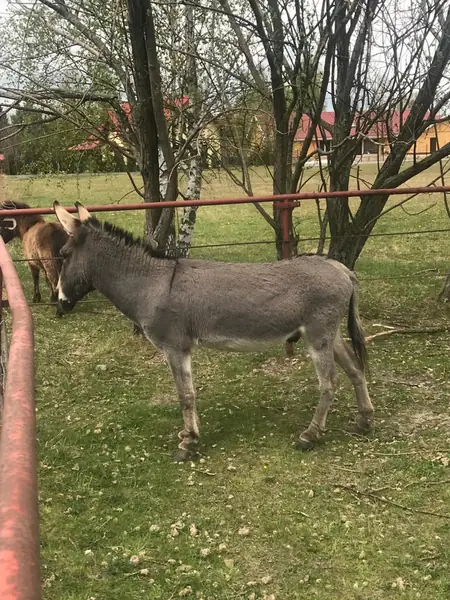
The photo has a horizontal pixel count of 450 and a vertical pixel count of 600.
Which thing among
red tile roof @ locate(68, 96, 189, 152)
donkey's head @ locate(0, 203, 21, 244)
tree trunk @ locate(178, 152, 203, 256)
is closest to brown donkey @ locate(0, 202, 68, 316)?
donkey's head @ locate(0, 203, 21, 244)

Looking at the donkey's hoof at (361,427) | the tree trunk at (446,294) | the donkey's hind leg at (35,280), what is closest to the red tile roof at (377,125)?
the tree trunk at (446,294)

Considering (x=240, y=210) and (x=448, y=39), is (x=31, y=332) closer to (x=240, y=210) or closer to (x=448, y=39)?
(x=448, y=39)

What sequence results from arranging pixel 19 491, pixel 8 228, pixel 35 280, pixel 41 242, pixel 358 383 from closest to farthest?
pixel 19 491, pixel 358 383, pixel 41 242, pixel 35 280, pixel 8 228

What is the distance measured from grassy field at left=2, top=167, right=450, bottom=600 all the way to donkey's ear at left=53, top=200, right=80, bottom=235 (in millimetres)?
1496

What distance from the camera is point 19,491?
0.83m

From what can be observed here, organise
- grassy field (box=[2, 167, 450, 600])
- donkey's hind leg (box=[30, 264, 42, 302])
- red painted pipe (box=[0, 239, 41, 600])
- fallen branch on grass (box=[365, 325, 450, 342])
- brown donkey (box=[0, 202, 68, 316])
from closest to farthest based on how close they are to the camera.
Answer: red painted pipe (box=[0, 239, 41, 600])
grassy field (box=[2, 167, 450, 600])
fallen branch on grass (box=[365, 325, 450, 342])
brown donkey (box=[0, 202, 68, 316])
donkey's hind leg (box=[30, 264, 42, 302])

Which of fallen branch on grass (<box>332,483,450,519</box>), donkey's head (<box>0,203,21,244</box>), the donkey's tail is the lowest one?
fallen branch on grass (<box>332,483,450,519</box>)

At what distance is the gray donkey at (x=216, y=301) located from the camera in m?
4.01

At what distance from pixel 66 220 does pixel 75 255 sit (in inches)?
10.1

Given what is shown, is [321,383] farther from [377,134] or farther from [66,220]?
[377,134]

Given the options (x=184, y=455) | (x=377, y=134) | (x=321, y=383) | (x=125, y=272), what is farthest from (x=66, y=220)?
(x=377, y=134)

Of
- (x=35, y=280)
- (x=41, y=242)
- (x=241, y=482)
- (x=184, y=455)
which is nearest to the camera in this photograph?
(x=241, y=482)

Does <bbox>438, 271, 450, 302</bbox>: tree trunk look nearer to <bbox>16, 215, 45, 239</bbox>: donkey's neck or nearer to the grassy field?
the grassy field

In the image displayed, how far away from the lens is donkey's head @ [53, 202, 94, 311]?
4.21 meters
